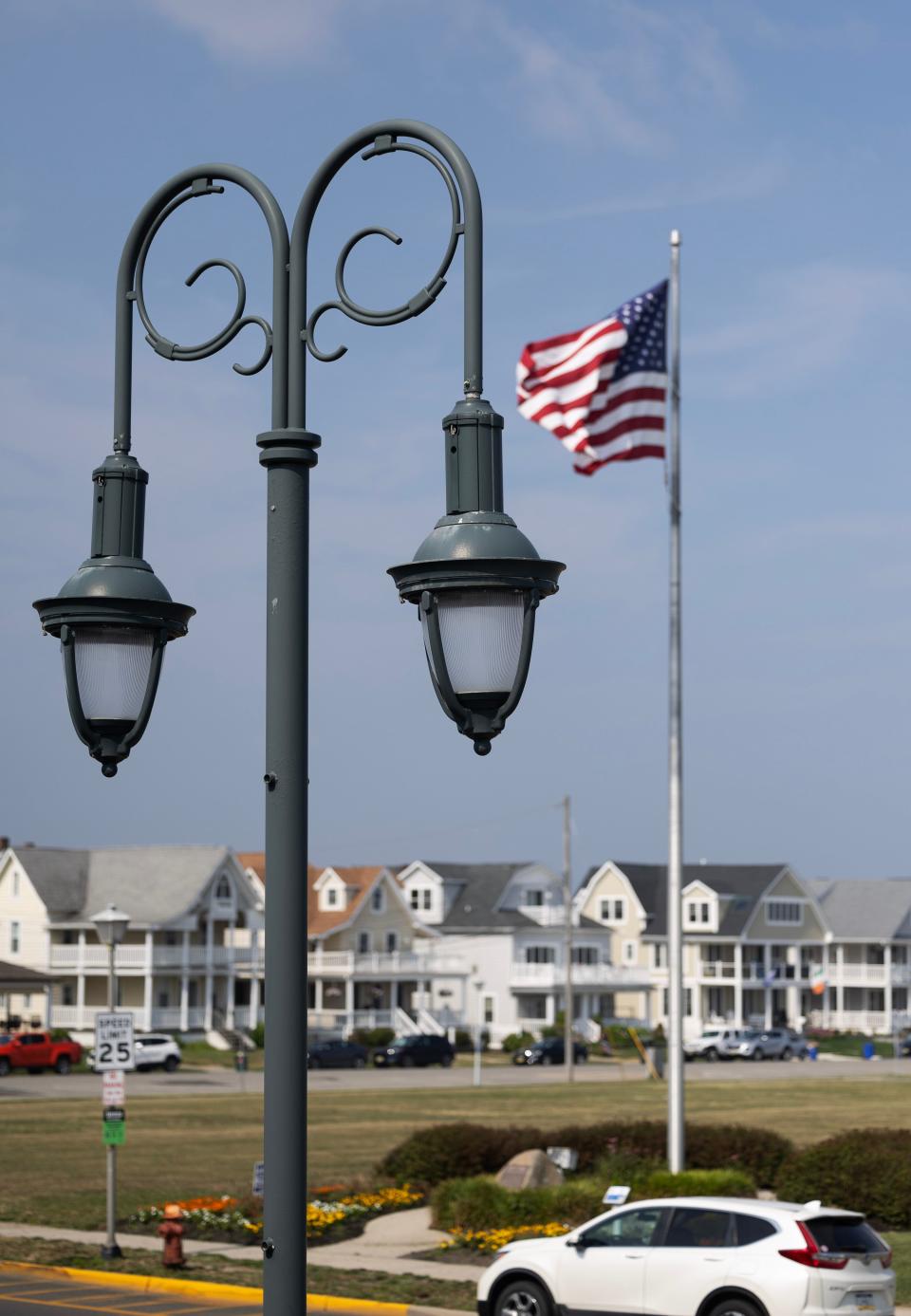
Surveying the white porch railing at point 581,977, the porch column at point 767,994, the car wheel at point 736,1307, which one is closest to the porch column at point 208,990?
the white porch railing at point 581,977

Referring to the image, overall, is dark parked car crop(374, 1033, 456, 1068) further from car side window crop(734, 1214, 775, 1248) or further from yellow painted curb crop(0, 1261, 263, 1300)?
car side window crop(734, 1214, 775, 1248)

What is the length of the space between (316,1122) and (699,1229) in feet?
101

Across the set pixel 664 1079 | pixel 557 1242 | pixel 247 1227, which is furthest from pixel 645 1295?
pixel 664 1079

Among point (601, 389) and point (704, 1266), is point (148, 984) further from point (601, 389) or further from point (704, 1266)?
point (704, 1266)

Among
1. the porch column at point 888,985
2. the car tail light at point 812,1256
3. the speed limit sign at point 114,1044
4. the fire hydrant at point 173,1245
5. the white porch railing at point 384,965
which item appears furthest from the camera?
the porch column at point 888,985

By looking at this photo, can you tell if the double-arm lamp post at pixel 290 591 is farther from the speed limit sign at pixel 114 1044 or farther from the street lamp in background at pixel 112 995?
the speed limit sign at pixel 114 1044

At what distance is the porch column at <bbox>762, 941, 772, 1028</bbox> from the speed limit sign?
90.8m

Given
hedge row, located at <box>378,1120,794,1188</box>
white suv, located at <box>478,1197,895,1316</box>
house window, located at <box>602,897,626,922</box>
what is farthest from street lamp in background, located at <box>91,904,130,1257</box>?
house window, located at <box>602,897,626,922</box>

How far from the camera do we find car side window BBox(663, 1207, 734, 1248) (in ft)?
51.8

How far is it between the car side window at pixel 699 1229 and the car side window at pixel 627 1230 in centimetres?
21

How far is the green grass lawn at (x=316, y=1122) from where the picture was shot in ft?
100

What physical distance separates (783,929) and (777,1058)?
869 inches

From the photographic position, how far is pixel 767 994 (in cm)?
10962

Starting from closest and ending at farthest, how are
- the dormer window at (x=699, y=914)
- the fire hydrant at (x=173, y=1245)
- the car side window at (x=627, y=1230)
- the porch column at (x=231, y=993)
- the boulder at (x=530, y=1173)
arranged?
the car side window at (x=627, y=1230)
the fire hydrant at (x=173, y=1245)
the boulder at (x=530, y=1173)
the porch column at (x=231, y=993)
the dormer window at (x=699, y=914)
